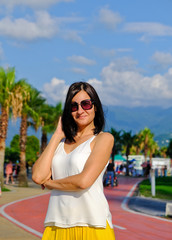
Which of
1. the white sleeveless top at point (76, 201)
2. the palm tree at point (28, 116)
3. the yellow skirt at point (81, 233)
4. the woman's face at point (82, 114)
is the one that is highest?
the palm tree at point (28, 116)

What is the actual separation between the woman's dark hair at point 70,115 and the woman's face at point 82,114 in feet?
0.09

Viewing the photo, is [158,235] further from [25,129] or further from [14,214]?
[25,129]

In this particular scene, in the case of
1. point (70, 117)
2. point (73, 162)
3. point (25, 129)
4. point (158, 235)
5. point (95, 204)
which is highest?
point (25, 129)

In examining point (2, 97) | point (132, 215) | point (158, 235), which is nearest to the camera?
point (158, 235)

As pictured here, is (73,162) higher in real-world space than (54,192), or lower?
higher

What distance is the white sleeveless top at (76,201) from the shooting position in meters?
2.77

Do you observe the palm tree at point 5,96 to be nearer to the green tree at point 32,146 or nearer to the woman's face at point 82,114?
the woman's face at point 82,114

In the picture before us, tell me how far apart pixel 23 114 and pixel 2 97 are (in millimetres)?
4034

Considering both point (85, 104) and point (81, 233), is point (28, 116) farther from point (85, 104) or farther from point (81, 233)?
point (81, 233)

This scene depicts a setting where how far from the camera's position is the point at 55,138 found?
3.10m

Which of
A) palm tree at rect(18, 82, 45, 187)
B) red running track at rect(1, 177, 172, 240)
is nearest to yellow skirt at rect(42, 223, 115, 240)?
red running track at rect(1, 177, 172, 240)

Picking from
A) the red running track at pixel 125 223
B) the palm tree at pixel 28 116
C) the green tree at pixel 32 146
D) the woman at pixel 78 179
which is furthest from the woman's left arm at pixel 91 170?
the green tree at pixel 32 146

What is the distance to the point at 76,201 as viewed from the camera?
2797 mm

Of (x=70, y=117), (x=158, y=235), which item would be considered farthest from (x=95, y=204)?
(x=158, y=235)
